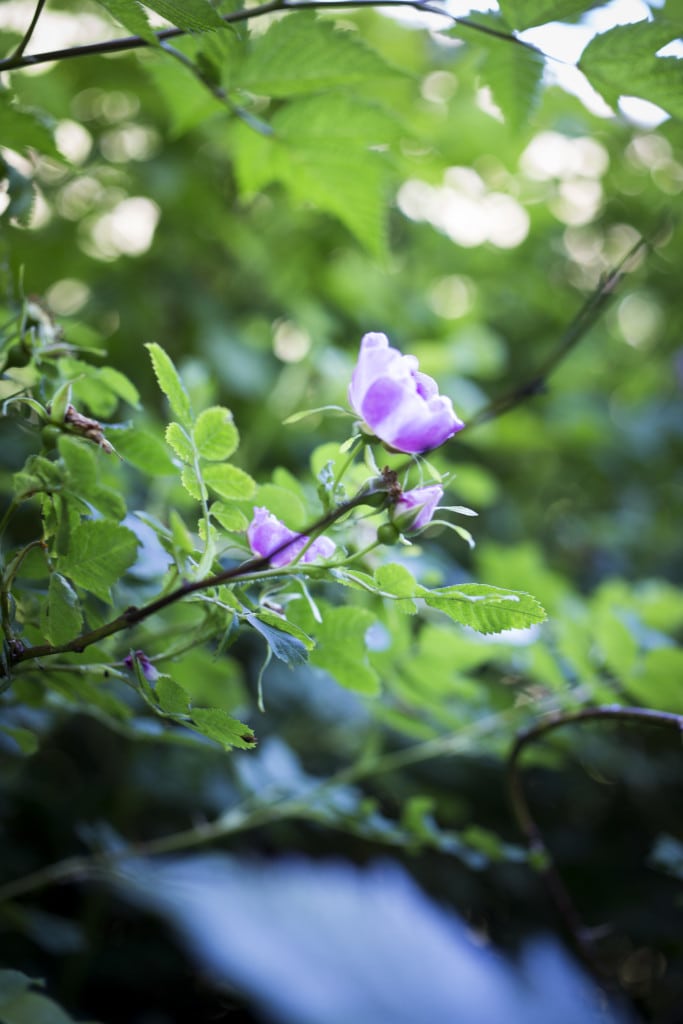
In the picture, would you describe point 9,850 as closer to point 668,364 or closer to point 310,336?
point 310,336

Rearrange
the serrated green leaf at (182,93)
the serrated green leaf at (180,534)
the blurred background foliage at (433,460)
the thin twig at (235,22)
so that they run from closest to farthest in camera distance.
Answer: the serrated green leaf at (180,534) < the thin twig at (235,22) < the serrated green leaf at (182,93) < the blurred background foliage at (433,460)

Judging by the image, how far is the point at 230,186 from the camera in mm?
1311

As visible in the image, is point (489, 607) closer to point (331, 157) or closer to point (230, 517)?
point (230, 517)

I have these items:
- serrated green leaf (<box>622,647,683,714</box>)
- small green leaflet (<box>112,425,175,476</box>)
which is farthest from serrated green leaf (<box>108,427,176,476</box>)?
serrated green leaf (<box>622,647,683,714</box>)

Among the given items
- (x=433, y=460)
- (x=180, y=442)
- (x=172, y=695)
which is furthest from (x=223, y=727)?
(x=433, y=460)

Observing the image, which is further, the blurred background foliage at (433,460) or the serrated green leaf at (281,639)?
the blurred background foliage at (433,460)

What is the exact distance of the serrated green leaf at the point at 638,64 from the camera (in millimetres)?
514

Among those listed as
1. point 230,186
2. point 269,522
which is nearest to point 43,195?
point 230,186

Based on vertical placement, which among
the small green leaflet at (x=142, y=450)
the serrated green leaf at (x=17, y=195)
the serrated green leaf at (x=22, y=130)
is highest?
the serrated green leaf at (x=22, y=130)

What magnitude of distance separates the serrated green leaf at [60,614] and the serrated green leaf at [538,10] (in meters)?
0.44

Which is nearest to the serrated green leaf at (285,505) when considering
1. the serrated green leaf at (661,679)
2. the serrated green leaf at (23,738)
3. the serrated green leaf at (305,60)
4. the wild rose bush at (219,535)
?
the wild rose bush at (219,535)

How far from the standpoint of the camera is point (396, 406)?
0.39 metres

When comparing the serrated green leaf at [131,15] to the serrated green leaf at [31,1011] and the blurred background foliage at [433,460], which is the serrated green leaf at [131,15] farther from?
the serrated green leaf at [31,1011]

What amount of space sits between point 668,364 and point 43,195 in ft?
4.16
